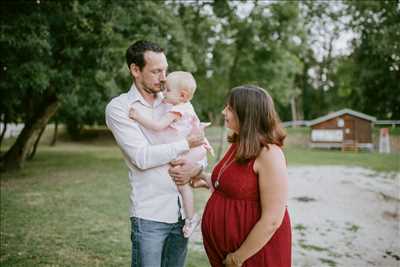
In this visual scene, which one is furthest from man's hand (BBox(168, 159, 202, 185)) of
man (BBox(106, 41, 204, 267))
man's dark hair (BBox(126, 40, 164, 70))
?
man's dark hair (BBox(126, 40, 164, 70))

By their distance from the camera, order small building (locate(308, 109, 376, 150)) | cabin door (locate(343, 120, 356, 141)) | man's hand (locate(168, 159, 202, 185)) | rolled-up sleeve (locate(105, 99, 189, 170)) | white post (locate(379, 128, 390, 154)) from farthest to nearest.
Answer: cabin door (locate(343, 120, 356, 141)), small building (locate(308, 109, 376, 150)), white post (locate(379, 128, 390, 154)), man's hand (locate(168, 159, 202, 185)), rolled-up sleeve (locate(105, 99, 189, 170))

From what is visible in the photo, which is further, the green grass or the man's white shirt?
the green grass

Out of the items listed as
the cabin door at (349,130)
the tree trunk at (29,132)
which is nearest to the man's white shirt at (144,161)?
the tree trunk at (29,132)

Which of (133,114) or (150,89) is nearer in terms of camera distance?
(133,114)

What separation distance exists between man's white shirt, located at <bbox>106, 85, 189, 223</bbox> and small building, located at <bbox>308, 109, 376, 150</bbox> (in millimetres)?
27707

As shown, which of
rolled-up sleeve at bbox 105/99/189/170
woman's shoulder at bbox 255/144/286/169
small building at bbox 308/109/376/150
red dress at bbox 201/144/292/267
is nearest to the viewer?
woman's shoulder at bbox 255/144/286/169

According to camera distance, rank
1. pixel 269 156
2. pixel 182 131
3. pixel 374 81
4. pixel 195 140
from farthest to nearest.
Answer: pixel 374 81 → pixel 182 131 → pixel 195 140 → pixel 269 156

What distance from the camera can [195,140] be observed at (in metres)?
2.65

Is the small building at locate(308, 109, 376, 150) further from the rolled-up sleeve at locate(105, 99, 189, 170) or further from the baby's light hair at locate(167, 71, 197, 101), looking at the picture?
the rolled-up sleeve at locate(105, 99, 189, 170)

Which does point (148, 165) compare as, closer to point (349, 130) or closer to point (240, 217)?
point (240, 217)

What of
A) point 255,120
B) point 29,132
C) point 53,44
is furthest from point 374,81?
point 255,120

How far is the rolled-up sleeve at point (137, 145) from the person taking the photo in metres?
2.51

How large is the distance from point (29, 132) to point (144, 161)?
13353 millimetres

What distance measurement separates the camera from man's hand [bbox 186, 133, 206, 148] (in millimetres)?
2635
